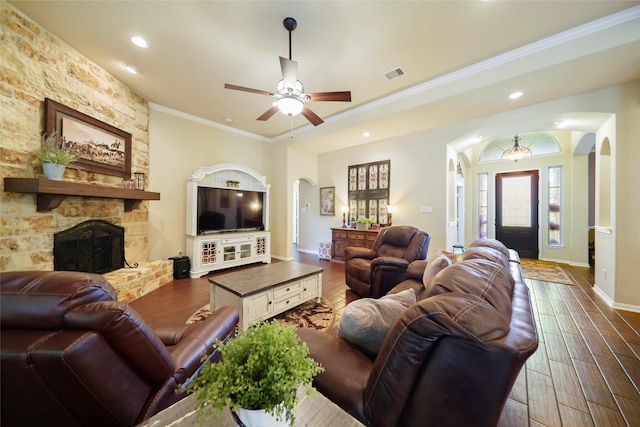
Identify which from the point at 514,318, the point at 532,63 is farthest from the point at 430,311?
the point at 532,63

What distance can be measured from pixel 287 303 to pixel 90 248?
278 centimetres

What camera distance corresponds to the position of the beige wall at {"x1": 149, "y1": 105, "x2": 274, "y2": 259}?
167 inches

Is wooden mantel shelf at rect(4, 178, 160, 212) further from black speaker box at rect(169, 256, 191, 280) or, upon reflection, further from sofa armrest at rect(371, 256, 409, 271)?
sofa armrest at rect(371, 256, 409, 271)

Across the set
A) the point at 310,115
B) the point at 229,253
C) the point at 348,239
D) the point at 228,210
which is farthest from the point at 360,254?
the point at 228,210

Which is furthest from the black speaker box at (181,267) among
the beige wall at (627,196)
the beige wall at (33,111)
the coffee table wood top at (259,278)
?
the beige wall at (627,196)

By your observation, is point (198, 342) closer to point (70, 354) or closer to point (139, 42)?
point (70, 354)

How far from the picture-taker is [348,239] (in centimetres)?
546

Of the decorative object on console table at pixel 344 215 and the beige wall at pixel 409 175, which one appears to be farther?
the decorative object on console table at pixel 344 215

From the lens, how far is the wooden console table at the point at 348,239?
16.7 ft

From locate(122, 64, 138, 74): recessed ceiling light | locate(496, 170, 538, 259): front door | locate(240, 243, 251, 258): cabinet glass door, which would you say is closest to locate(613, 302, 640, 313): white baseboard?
locate(496, 170, 538, 259): front door

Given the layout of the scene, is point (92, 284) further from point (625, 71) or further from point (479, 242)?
point (625, 71)

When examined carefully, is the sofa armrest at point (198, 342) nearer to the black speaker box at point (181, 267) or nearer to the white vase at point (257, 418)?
the white vase at point (257, 418)

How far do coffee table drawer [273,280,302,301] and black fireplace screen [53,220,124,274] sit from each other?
2575 mm

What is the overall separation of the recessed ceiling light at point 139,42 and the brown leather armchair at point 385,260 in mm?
3724
